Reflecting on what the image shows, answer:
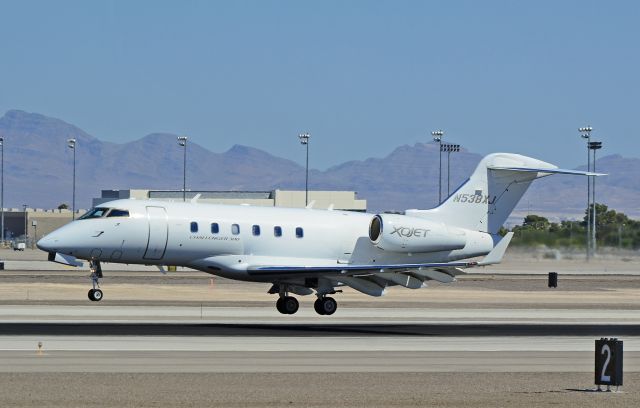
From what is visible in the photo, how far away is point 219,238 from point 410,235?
6706mm

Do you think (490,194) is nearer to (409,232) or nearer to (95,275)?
(409,232)

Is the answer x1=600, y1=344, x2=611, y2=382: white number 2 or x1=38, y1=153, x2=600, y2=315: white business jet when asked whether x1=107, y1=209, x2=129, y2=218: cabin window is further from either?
x1=600, y1=344, x2=611, y2=382: white number 2

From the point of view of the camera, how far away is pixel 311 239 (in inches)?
1690

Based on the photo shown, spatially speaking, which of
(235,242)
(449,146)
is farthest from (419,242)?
(449,146)

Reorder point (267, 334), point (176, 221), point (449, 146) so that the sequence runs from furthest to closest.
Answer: point (449, 146), point (176, 221), point (267, 334)

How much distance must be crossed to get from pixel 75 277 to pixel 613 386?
5004 centimetres

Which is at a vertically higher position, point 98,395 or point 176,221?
point 176,221

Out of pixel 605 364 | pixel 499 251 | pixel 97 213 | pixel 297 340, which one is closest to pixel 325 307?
pixel 499 251

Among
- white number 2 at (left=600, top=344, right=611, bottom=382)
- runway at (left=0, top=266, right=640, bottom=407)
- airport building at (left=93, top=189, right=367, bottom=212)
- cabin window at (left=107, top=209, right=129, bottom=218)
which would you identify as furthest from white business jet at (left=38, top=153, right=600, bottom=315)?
airport building at (left=93, top=189, right=367, bottom=212)

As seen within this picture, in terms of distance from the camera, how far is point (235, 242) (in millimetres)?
41344

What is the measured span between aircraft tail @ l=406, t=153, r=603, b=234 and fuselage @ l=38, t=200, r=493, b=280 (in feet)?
5.17

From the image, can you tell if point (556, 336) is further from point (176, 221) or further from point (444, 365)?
point (176, 221)

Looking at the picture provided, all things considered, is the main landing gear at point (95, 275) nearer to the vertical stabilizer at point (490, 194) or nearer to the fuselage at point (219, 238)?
the fuselage at point (219, 238)

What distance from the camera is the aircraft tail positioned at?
45.2 meters
